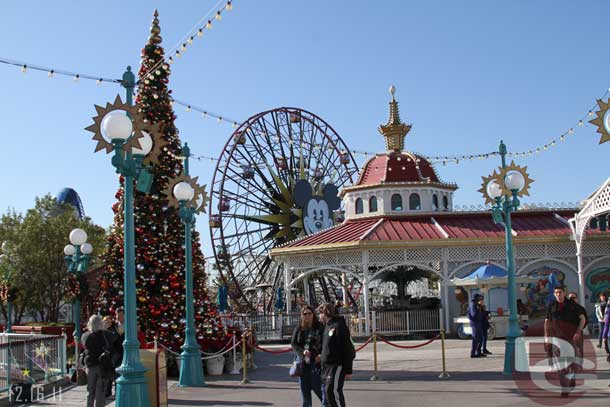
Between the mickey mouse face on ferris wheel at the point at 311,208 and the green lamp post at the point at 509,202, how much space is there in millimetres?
22081

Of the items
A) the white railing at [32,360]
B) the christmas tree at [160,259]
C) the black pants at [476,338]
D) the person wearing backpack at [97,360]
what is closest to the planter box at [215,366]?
the christmas tree at [160,259]

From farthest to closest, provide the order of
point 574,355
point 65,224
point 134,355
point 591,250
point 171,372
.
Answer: point 65,224 → point 591,250 → point 171,372 → point 574,355 → point 134,355

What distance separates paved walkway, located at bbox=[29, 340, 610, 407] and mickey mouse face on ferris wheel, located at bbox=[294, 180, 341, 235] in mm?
20269

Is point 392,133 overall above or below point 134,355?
above

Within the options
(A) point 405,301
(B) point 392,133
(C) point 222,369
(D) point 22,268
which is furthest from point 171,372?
(D) point 22,268

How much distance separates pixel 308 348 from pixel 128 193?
2.99 metres

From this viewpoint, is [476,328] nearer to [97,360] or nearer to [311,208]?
[97,360]

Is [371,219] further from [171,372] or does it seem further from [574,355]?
[574,355]

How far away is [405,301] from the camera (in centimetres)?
2925

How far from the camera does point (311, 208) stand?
38.8m

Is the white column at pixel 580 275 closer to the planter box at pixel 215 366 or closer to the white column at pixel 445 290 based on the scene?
the white column at pixel 445 290

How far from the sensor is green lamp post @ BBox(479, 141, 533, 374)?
48.1ft

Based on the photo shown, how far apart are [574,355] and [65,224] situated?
29525 millimetres

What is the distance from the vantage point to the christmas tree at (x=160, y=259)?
16.6 meters
